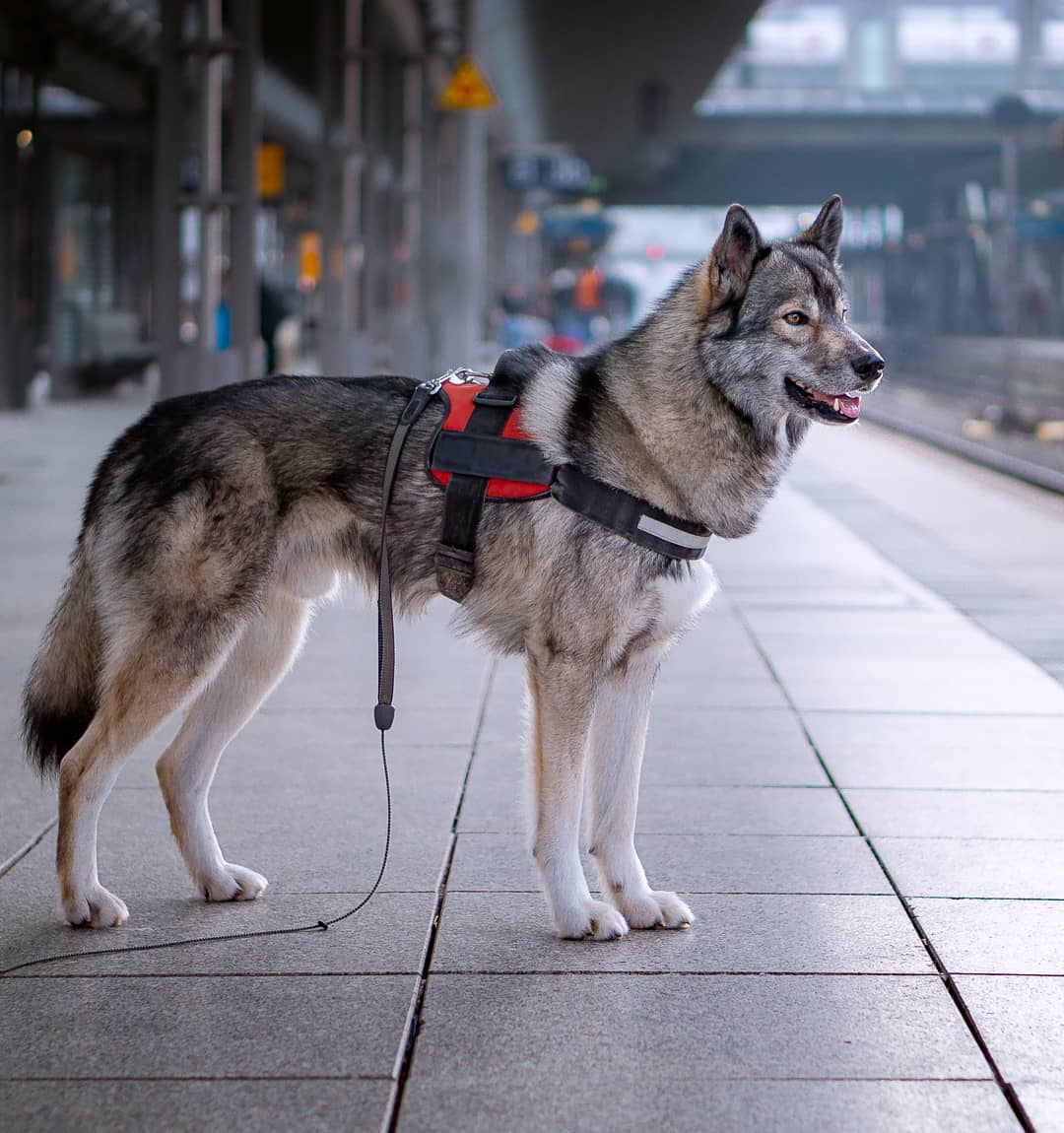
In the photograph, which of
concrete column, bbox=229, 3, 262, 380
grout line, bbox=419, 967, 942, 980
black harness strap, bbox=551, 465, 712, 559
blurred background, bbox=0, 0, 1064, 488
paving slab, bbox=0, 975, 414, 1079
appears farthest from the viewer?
blurred background, bbox=0, 0, 1064, 488

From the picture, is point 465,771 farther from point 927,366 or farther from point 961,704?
point 927,366

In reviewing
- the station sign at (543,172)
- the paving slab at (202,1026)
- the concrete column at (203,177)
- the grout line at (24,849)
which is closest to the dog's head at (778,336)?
the paving slab at (202,1026)

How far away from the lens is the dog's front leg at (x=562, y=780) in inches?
159

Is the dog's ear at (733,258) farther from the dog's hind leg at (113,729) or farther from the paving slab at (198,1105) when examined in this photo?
the paving slab at (198,1105)

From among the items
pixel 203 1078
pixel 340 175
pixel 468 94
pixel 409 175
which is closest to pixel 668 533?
pixel 203 1078

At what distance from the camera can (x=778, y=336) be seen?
158 inches

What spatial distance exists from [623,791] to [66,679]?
1452mm

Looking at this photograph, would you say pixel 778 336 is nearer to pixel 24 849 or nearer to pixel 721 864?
pixel 721 864

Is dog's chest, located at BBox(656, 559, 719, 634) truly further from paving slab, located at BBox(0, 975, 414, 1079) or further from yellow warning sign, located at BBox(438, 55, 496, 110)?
yellow warning sign, located at BBox(438, 55, 496, 110)

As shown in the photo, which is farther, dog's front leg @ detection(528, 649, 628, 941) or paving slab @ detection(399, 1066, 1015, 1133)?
dog's front leg @ detection(528, 649, 628, 941)

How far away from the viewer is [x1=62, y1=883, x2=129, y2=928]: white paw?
4113 millimetres

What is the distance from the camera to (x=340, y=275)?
2100cm

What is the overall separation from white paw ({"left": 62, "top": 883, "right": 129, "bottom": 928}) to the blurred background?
221 centimetres

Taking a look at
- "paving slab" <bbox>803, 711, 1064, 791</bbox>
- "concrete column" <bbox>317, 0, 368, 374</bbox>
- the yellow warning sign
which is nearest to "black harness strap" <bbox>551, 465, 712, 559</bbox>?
"paving slab" <bbox>803, 711, 1064, 791</bbox>
